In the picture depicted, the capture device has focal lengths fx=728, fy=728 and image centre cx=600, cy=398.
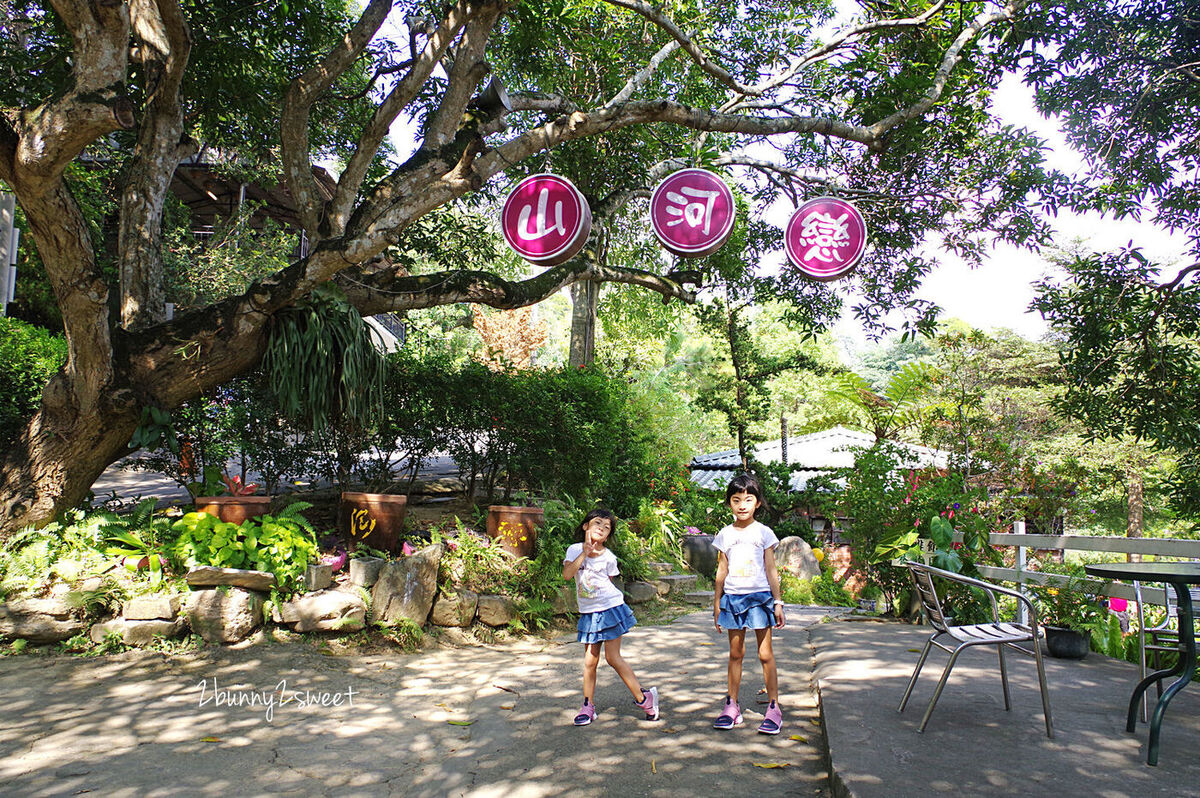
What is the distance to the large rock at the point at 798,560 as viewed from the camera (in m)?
13.4

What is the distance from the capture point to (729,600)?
4.15m

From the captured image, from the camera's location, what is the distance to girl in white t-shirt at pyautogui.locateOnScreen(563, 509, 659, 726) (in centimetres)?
424

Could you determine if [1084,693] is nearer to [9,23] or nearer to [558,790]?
[558,790]

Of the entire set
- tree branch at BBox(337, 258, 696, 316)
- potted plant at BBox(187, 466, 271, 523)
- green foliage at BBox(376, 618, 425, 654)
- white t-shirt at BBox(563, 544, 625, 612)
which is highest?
tree branch at BBox(337, 258, 696, 316)

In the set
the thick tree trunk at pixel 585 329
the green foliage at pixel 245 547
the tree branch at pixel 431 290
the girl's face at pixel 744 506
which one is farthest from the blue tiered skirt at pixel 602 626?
the thick tree trunk at pixel 585 329

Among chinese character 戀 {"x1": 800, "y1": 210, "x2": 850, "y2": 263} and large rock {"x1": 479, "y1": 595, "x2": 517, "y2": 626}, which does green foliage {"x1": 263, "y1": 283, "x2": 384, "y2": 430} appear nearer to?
large rock {"x1": 479, "y1": 595, "x2": 517, "y2": 626}

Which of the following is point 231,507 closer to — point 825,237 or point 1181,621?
point 825,237

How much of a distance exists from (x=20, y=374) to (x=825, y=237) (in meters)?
7.42

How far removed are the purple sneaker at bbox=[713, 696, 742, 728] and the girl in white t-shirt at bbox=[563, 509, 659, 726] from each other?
0.38 meters

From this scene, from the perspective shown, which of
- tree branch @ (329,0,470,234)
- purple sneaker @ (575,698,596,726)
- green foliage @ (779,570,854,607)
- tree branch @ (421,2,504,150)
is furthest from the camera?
green foliage @ (779,570,854,607)

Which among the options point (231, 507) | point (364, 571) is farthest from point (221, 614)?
point (364, 571)

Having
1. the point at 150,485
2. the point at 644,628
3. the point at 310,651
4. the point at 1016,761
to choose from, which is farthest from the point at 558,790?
the point at 150,485

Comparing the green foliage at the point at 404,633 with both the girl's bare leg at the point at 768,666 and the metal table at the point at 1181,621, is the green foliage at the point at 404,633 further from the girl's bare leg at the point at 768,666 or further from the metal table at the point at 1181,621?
Result: the metal table at the point at 1181,621

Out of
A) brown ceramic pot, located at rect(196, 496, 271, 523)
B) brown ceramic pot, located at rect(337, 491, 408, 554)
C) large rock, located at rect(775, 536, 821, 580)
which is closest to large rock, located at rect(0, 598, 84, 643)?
brown ceramic pot, located at rect(196, 496, 271, 523)
